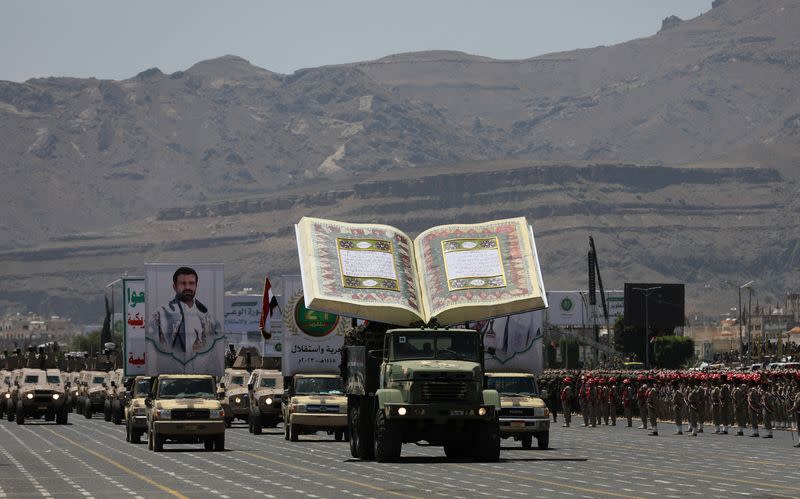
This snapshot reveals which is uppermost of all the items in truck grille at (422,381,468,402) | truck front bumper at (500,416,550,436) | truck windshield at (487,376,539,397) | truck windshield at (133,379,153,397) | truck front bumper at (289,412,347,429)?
truck windshield at (133,379,153,397)

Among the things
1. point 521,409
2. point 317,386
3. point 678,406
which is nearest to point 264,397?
point 317,386

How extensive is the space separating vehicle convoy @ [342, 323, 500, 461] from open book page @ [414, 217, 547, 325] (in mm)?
843

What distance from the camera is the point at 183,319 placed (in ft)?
201

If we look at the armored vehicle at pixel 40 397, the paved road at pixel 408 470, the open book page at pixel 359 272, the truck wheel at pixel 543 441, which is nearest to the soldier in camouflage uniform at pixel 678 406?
the paved road at pixel 408 470

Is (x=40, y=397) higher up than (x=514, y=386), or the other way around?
→ (x=40, y=397)

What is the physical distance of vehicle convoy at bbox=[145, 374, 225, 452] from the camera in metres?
54.4

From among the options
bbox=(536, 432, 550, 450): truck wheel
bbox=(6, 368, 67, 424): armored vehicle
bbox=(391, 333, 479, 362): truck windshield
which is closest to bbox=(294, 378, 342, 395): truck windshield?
bbox=(536, 432, 550, 450): truck wheel

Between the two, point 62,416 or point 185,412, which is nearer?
point 185,412

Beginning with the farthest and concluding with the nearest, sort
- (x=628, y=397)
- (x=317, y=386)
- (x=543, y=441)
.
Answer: (x=628, y=397) < (x=317, y=386) < (x=543, y=441)

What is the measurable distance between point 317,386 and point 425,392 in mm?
16841

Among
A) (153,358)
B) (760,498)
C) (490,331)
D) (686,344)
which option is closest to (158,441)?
(153,358)

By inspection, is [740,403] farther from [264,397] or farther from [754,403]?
[264,397]

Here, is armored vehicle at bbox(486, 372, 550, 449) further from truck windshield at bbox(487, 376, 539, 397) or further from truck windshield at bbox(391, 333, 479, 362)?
truck windshield at bbox(391, 333, 479, 362)

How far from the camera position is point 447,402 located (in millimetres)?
44750
